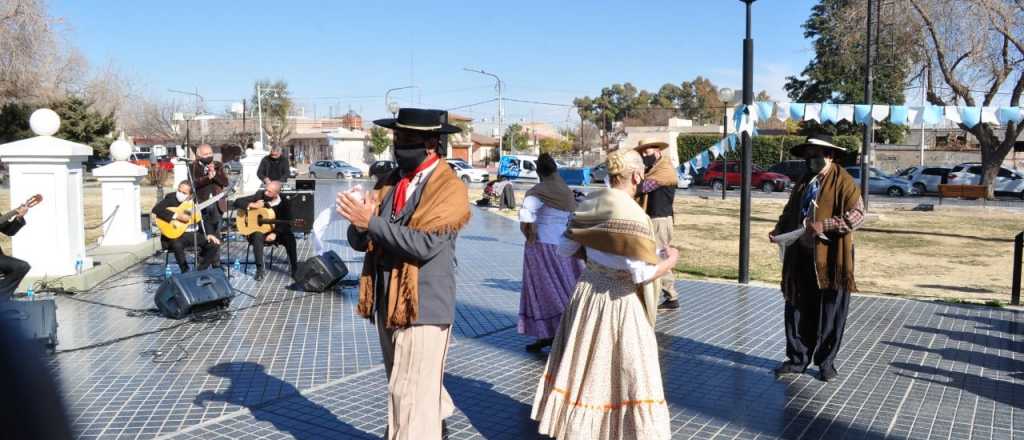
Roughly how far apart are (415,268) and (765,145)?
165ft

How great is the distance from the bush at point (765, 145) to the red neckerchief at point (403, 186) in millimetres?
46125

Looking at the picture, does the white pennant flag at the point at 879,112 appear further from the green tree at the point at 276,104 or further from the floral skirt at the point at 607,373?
the green tree at the point at 276,104

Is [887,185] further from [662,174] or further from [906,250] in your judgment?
[662,174]

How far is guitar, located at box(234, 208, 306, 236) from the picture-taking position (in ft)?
34.6

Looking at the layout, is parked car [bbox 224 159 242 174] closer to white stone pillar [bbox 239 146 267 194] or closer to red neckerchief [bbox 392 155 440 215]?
white stone pillar [bbox 239 146 267 194]

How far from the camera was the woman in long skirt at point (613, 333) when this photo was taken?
170 inches

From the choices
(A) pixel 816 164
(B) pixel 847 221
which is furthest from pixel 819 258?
(A) pixel 816 164

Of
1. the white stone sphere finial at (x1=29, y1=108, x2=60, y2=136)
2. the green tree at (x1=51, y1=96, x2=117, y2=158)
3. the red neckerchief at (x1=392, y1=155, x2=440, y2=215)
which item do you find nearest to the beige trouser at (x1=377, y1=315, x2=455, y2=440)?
the red neckerchief at (x1=392, y1=155, x2=440, y2=215)

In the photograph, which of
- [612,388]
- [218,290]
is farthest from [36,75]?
[612,388]

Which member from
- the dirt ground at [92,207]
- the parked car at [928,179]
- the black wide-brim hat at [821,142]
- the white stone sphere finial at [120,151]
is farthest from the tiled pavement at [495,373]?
the parked car at [928,179]

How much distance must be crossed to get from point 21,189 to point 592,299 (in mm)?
8227

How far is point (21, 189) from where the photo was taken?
9773 millimetres

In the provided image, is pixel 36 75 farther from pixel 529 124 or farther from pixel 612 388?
pixel 529 124

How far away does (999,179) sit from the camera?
34.4 meters
